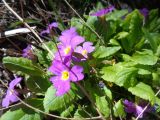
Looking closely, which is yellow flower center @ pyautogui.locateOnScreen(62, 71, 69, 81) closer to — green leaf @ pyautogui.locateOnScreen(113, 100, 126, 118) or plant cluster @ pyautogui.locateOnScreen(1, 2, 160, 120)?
plant cluster @ pyautogui.locateOnScreen(1, 2, 160, 120)

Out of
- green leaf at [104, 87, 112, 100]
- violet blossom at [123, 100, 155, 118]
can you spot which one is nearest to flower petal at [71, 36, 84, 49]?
green leaf at [104, 87, 112, 100]

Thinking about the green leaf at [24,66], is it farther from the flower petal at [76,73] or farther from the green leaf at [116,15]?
the green leaf at [116,15]

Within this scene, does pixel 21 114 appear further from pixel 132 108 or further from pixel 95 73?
pixel 132 108

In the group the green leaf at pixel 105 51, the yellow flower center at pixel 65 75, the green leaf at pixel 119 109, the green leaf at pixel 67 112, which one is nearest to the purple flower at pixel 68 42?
the yellow flower center at pixel 65 75

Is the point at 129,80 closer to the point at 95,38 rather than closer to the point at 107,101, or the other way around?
the point at 107,101

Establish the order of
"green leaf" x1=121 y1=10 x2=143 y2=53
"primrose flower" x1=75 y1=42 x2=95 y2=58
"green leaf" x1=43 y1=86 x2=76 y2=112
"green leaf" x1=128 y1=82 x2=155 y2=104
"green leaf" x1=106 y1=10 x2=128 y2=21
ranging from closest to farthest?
"green leaf" x1=128 y1=82 x2=155 y2=104, "green leaf" x1=43 y1=86 x2=76 y2=112, "primrose flower" x1=75 y1=42 x2=95 y2=58, "green leaf" x1=121 y1=10 x2=143 y2=53, "green leaf" x1=106 y1=10 x2=128 y2=21

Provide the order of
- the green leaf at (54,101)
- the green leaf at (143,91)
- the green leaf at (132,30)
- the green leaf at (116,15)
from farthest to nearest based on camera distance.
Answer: the green leaf at (116,15)
the green leaf at (132,30)
the green leaf at (54,101)
the green leaf at (143,91)
